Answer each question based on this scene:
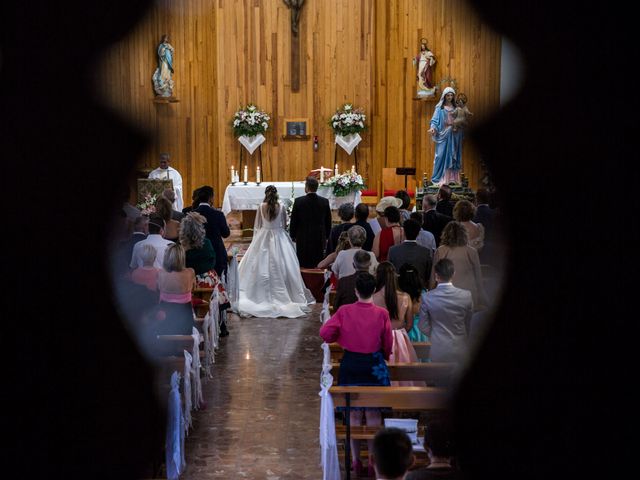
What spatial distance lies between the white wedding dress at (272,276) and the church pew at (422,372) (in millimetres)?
4464

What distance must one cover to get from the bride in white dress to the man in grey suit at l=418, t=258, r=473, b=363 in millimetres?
4324

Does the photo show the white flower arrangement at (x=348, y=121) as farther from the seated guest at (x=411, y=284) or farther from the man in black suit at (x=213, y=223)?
the seated guest at (x=411, y=284)

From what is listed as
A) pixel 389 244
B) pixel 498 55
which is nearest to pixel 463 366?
pixel 389 244

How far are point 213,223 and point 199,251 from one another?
930mm

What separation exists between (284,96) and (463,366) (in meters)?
11.1

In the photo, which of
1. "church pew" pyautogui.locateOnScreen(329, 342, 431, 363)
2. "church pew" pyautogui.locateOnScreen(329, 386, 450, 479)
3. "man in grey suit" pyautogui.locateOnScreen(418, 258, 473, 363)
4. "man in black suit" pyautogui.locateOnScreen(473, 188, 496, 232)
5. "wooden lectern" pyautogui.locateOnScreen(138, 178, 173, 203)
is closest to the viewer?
"church pew" pyautogui.locateOnScreen(329, 386, 450, 479)

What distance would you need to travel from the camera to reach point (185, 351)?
21.1 ft

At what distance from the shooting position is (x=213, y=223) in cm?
904

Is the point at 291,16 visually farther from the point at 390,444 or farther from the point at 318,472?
the point at 390,444

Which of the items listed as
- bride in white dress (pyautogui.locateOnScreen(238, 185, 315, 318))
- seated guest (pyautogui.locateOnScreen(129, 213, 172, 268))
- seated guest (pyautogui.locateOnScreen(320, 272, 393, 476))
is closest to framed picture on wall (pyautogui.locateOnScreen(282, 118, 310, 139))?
bride in white dress (pyautogui.locateOnScreen(238, 185, 315, 318))

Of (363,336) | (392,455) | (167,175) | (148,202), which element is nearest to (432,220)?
(363,336)

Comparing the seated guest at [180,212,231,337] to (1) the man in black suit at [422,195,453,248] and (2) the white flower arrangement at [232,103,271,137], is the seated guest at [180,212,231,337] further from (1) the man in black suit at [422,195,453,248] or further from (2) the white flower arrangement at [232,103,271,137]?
(2) the white flower arrangement at [232,103,271,137]

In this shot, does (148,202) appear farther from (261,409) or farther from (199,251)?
(261,409)

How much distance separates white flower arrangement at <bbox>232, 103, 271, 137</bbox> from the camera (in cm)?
1577
